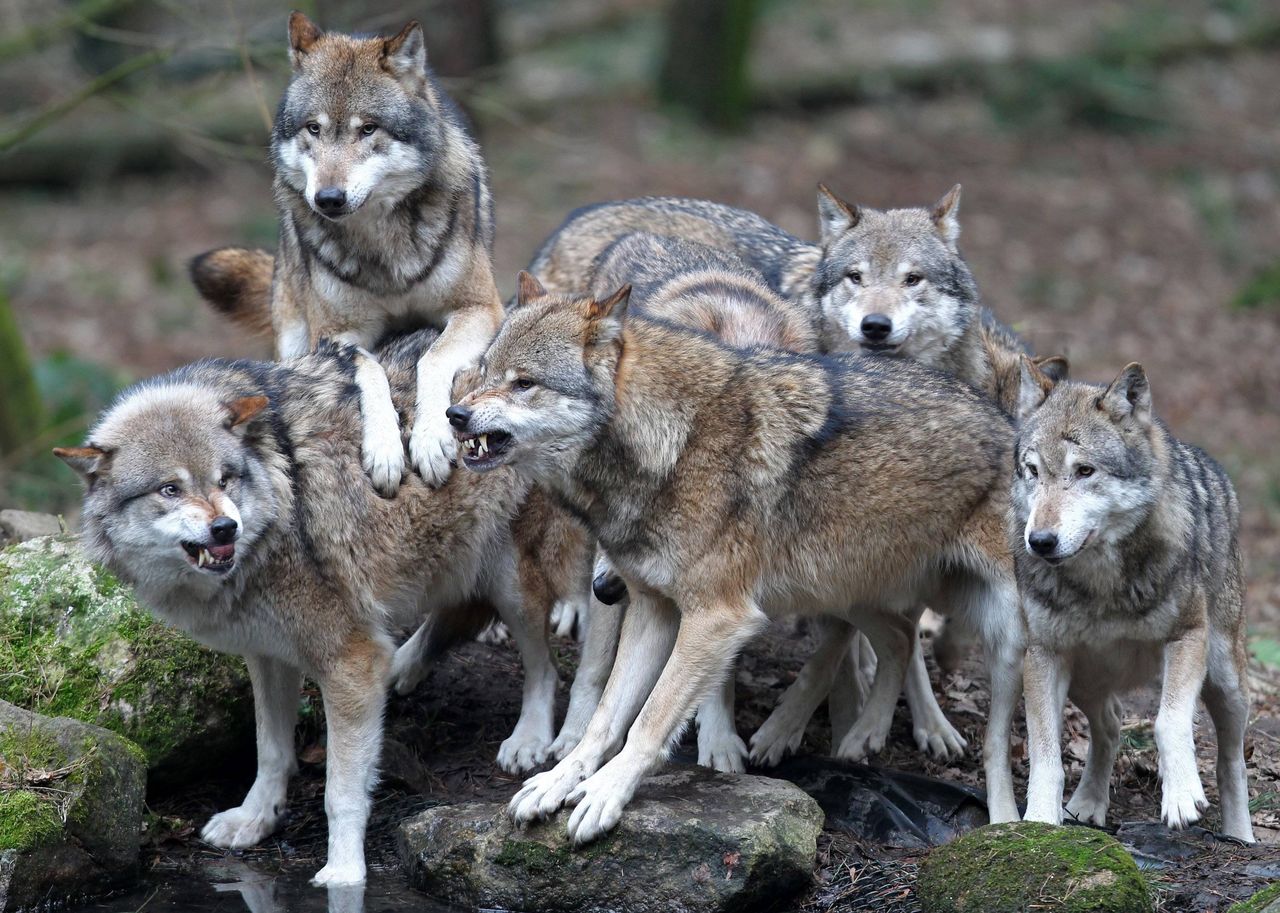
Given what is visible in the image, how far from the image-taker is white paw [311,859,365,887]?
6688 millimetres

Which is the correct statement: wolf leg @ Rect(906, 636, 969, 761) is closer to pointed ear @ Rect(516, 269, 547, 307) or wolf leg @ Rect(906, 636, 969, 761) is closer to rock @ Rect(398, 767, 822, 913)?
rock @ Rect(398, 767, 822, 913)

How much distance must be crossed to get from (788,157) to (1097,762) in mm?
14485

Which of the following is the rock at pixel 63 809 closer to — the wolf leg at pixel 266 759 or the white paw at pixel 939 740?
the wolf leg at pixel 266 759

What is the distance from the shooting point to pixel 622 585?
23.9ft

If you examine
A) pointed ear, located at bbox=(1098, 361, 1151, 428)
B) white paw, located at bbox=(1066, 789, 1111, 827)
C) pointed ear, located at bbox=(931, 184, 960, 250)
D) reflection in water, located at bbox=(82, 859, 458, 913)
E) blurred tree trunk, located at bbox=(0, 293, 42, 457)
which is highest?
pointed ear, located at bbox=(931, 184, 960, 250)

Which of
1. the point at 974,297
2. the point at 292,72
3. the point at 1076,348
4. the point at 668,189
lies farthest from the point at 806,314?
the point at 668,189

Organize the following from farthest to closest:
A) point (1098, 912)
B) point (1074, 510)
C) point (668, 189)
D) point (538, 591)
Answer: point (668, 189), point (538, 591), point (1074, 510), point (1098, 912)

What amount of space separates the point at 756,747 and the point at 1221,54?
20.7 metres

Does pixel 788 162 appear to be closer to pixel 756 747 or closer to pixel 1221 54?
pixel 1221 54

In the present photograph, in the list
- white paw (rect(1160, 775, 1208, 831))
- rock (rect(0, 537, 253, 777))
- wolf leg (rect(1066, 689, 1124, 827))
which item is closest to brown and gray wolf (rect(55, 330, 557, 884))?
rock (rect(0, 537, 253, 777))

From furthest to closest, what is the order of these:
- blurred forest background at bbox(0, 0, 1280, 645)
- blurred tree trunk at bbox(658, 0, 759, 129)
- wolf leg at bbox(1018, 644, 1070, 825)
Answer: blurred tree trunk at bbox(658, 0, 759, 129), blurred forest background at bbox(0, 0, 1280, 645), wolf leg at bbox(1018, 644, 1070, 825)

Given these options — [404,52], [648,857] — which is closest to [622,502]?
[648,857]

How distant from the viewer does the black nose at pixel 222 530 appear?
6.20 m

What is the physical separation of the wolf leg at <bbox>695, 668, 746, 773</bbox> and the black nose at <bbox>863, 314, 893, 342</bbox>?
2075mm
